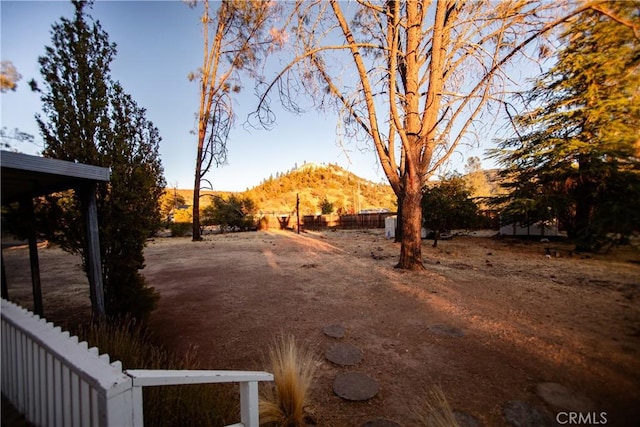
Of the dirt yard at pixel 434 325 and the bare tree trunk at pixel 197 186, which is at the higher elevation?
the bare tree trunk at pixel 197 186

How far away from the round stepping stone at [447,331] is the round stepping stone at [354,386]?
4.34ft

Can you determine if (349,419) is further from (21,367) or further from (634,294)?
(634,294)

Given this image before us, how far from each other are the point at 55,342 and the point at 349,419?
1859 millimetres

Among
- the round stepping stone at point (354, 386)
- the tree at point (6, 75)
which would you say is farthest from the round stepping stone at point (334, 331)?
the tree at point (6, 75)

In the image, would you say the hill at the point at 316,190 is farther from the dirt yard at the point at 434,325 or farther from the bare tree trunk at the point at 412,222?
the dirt yard at the point at 434,325

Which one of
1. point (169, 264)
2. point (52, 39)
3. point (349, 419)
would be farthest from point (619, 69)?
point (169, 264)

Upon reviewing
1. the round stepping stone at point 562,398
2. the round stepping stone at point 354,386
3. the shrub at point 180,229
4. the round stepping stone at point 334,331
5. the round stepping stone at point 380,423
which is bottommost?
the round stepping stone at point 354,386

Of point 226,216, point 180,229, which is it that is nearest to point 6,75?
point 180,229

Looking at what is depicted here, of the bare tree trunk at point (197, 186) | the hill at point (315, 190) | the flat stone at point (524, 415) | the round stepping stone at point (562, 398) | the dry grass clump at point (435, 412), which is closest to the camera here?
the dry grass clump at point (435, 412)

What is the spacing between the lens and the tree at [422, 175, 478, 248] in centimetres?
980

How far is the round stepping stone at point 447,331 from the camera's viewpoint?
3188mm

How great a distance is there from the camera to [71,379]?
3.37 feet

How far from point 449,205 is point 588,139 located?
3978 millimetres

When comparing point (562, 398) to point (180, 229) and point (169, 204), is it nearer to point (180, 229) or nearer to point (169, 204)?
point (180, 229)
